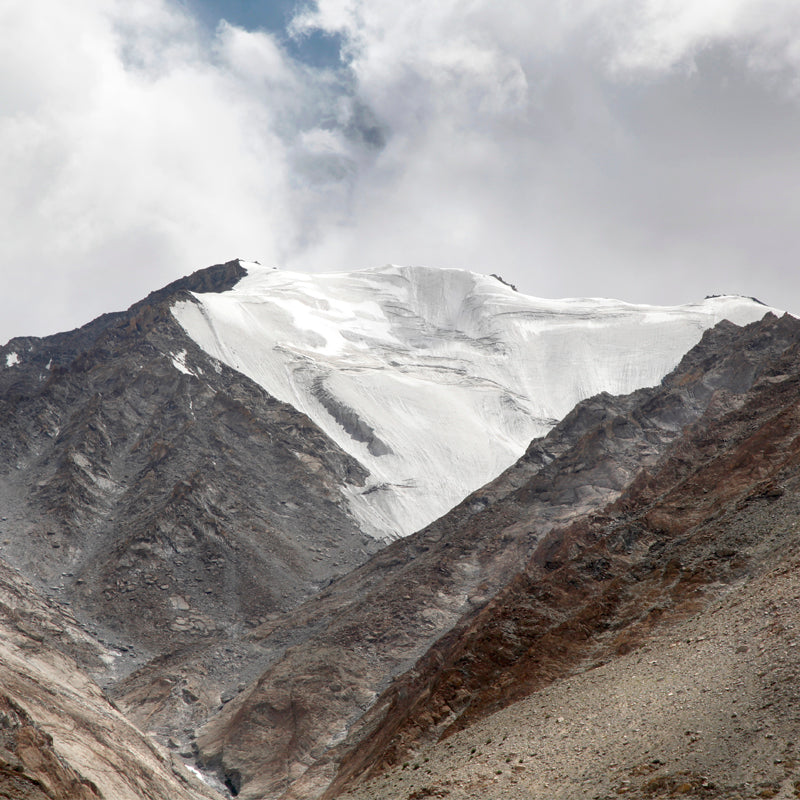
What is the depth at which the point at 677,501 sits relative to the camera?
51.2 meters

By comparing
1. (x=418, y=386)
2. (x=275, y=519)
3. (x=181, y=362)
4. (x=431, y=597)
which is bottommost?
(x=431, y=597)

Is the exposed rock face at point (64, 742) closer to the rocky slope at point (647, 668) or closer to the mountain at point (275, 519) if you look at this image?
the mountain at point (275, 519)

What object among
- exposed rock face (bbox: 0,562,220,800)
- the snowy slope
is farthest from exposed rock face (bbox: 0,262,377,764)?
exposed rock face (bbox: 0,562,220,800)

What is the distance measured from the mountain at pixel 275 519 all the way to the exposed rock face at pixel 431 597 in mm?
267

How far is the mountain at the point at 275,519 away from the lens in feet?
178

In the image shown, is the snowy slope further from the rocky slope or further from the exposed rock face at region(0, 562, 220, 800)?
the rocky slope

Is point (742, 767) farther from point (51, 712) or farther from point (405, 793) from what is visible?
point (51, 712)

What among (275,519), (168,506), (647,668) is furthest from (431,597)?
(647,668)

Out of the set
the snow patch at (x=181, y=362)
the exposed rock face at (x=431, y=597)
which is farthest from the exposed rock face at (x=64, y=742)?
the snow patch at (x=181, y=362)

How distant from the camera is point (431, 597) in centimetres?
8044

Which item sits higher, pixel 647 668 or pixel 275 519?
pixel 275 519

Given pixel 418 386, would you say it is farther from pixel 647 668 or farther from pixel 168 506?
pixel 647 668

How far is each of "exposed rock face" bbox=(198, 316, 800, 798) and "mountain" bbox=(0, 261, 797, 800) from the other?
0.27 m

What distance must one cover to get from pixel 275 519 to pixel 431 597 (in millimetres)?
39880
